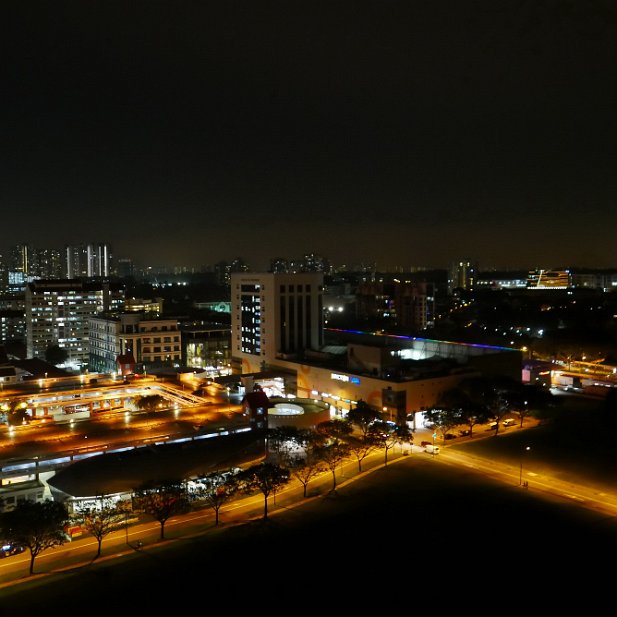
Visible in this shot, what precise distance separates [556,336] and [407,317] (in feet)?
45.9

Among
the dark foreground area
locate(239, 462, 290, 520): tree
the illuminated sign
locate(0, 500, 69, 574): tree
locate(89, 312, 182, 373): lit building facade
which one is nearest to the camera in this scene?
the dark foreground area

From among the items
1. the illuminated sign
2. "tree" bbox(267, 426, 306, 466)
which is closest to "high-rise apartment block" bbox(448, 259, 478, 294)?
the illuminated sign

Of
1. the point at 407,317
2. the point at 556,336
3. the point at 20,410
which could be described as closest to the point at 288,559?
the point at 20,410

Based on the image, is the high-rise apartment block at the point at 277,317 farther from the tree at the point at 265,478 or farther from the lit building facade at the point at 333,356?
the tree at the point at 265,478

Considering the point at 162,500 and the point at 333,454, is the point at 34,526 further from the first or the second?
the point at 333,454

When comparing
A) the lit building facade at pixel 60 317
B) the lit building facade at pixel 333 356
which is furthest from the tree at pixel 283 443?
the lit building facade at pixel 60 317

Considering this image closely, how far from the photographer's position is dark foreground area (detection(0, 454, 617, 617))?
789 centimetres

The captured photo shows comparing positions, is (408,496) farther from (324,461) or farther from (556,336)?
(556,336)

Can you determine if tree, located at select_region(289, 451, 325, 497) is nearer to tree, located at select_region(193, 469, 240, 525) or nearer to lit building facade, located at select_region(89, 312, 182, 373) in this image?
tree, located at select_region(193, 469, 240, 525)

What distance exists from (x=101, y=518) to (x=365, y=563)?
3923mm

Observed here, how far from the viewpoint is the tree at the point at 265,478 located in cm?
1034

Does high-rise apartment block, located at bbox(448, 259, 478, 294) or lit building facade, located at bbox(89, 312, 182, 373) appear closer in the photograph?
lit building facade, located at bbox(89, 312, 182, 373)

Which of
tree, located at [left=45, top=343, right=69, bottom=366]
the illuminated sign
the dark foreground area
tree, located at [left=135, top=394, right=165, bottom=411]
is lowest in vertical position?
the dark foreground area

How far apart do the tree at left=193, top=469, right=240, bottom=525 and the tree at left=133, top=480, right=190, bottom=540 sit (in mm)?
403
